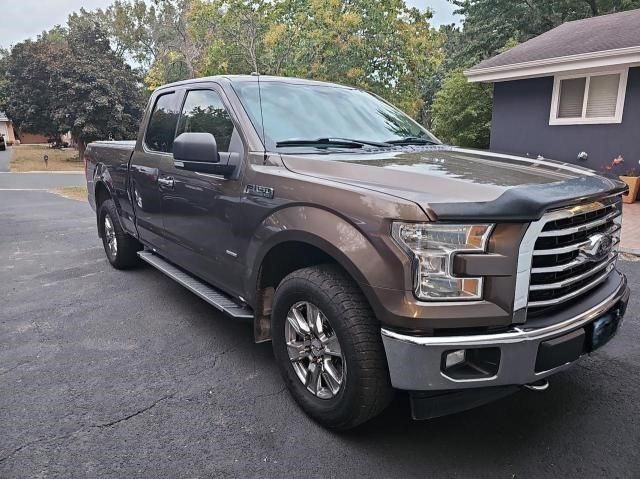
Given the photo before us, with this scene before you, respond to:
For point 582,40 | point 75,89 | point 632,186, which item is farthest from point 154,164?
point 75,89

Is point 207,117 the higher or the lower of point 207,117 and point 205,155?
the higher

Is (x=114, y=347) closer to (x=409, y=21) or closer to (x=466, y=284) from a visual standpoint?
(x=466, y=284)

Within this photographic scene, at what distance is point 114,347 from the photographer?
145 inches

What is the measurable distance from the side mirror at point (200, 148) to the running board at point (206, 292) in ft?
3.24

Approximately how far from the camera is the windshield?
10.5 feet

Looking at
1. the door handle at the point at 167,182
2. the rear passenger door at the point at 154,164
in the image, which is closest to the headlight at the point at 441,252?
the door handle at the point at 167,182

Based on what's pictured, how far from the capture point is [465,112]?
17.5m

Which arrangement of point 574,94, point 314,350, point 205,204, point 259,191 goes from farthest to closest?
point 574,94, point 205,204, point 259,191, point 314,350

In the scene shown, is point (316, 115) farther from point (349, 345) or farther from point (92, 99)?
point (92, 99)

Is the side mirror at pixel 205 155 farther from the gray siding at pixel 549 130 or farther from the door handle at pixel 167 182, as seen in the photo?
the gray siding at pixel 549 130

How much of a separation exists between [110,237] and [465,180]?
477cm

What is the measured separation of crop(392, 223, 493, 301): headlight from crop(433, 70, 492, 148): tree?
16.6 meters

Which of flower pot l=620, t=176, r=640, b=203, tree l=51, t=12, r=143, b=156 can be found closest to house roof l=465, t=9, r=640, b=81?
flower pot l=620, t=176, r=640, b=203

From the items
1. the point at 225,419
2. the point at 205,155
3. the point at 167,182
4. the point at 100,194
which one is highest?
the point at 205,155
